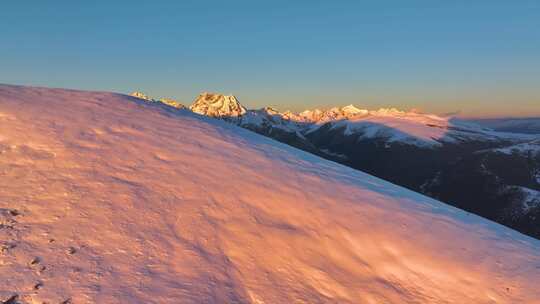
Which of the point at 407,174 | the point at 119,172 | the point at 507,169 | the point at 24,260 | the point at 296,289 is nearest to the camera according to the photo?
the point at 24,260

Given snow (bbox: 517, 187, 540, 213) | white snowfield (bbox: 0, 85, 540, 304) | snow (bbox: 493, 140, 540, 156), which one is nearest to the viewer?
white snowfield (bbox: 0, 85, 540, 304)

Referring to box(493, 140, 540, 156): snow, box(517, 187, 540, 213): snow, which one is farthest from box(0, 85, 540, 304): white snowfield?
box(493, 140, 540, 156): snow

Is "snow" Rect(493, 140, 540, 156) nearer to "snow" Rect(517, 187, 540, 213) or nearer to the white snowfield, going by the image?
"snow" Rect(517, 187, 540, 213)

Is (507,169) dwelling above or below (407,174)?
above

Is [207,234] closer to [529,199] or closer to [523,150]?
[529,199]

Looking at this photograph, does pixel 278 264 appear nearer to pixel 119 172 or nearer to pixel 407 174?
pixel 119 172

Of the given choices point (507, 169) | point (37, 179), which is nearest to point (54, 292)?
point (37, 179)

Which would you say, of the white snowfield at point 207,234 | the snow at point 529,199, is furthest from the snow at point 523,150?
the white snowfield at point 207,234

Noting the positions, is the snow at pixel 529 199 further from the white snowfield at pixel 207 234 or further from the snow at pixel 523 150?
the white snowfield at pixel 207 234
